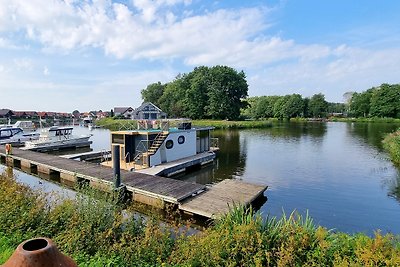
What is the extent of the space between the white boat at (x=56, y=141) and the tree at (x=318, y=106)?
93704 millimetres

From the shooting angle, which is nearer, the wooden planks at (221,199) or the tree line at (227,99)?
the wooden planks at (221,199)

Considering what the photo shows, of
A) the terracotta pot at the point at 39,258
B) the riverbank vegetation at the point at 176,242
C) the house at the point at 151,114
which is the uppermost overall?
the house at the point at 151,114

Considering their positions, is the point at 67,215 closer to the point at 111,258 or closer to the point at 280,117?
the point at 111,258

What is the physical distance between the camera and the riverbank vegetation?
5.04 meters

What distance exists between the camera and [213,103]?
69938 millimetres

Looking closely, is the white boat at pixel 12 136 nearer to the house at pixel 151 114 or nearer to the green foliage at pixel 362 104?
the house at pixel 151 114

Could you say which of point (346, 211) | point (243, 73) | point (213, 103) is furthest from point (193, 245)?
point (243, 73)

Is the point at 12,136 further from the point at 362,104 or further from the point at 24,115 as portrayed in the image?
the point at 362,104

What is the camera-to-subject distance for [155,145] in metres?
18.0

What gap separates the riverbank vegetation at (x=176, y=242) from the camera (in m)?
5.04

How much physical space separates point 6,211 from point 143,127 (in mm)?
13703

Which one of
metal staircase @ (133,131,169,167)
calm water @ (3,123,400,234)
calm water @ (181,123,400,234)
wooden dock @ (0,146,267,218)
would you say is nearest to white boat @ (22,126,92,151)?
calm water @ (3,123,400,234)

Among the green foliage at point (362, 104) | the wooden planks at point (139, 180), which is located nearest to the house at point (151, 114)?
the wooden planks at point (139, 180)

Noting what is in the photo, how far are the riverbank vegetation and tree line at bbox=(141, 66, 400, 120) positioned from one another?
64.1 metres
